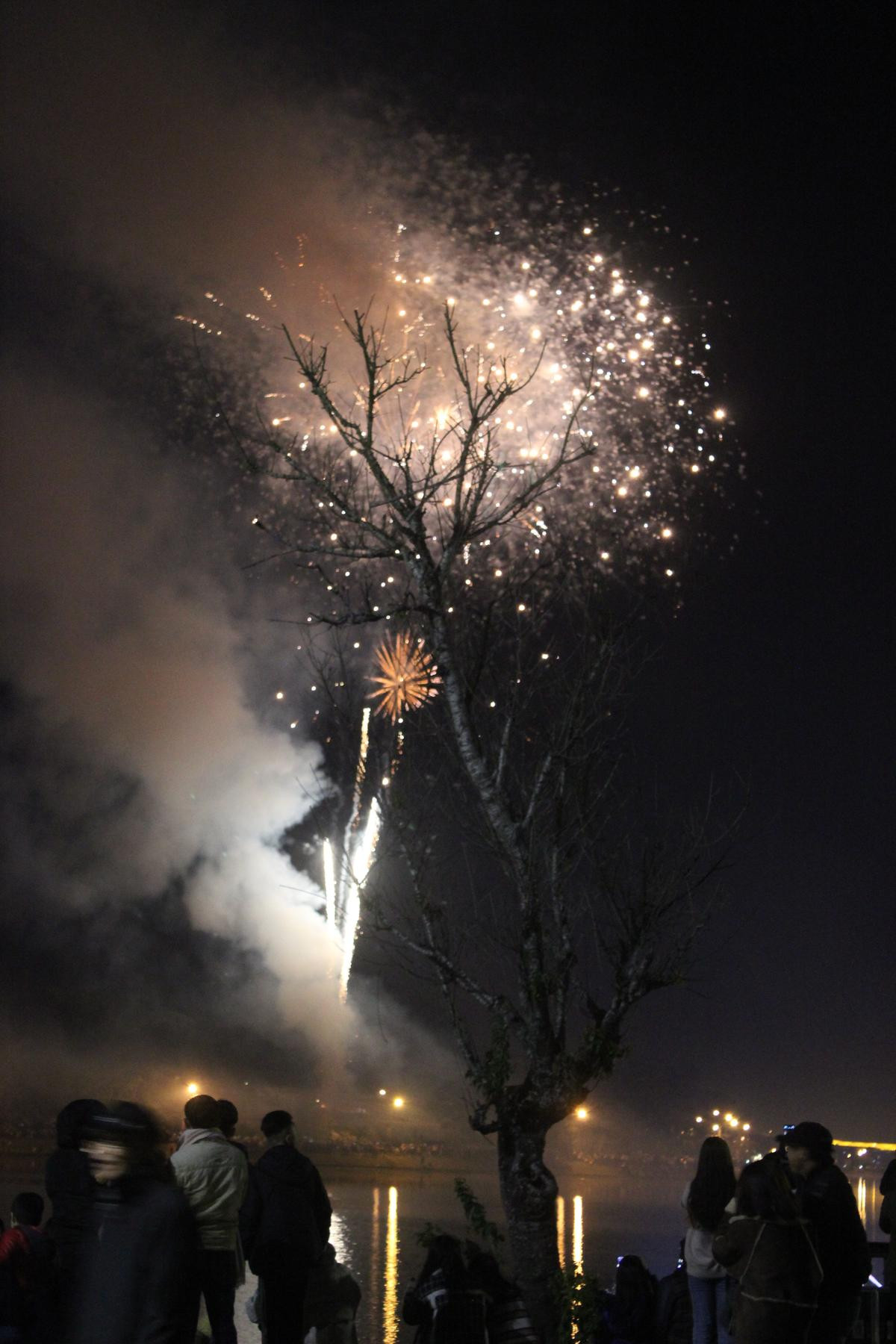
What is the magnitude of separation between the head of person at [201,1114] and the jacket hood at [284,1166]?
40cm

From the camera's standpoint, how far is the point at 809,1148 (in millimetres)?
6793

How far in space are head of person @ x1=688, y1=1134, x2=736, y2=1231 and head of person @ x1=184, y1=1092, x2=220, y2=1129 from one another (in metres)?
3.40

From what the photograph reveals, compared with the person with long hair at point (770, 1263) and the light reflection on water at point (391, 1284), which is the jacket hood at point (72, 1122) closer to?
the person with long hair at point (770, 1263)

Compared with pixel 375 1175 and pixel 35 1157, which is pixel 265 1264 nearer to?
pixel 35 1157

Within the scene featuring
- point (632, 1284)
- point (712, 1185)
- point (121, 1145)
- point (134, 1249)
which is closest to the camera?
point (134, 1249)

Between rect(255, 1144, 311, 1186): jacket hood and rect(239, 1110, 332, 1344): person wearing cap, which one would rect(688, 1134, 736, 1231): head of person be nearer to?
rect(239, 1110, 332, 1344): person wearing cap

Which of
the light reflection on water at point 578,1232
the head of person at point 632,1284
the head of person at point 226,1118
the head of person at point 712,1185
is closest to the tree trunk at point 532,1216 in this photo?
the head of person at point 632,1284

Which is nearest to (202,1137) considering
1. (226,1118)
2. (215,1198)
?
(215,1198)

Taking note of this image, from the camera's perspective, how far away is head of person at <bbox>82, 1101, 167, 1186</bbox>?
4273 mm

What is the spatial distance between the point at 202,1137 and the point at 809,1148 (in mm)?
3347

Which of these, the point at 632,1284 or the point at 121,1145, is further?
the point at 632,1284

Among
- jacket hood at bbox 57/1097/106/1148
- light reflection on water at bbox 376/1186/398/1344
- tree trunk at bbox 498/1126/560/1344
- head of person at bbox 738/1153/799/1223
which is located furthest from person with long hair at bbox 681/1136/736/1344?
light reflection on water at bbox 376/1186/398/1344

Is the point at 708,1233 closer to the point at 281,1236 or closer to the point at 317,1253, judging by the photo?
the point at 317,1253

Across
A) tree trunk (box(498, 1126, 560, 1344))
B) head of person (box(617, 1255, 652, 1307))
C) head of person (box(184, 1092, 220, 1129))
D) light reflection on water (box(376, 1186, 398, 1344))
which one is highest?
head of person (box(184, 1092, 220, 1129))
